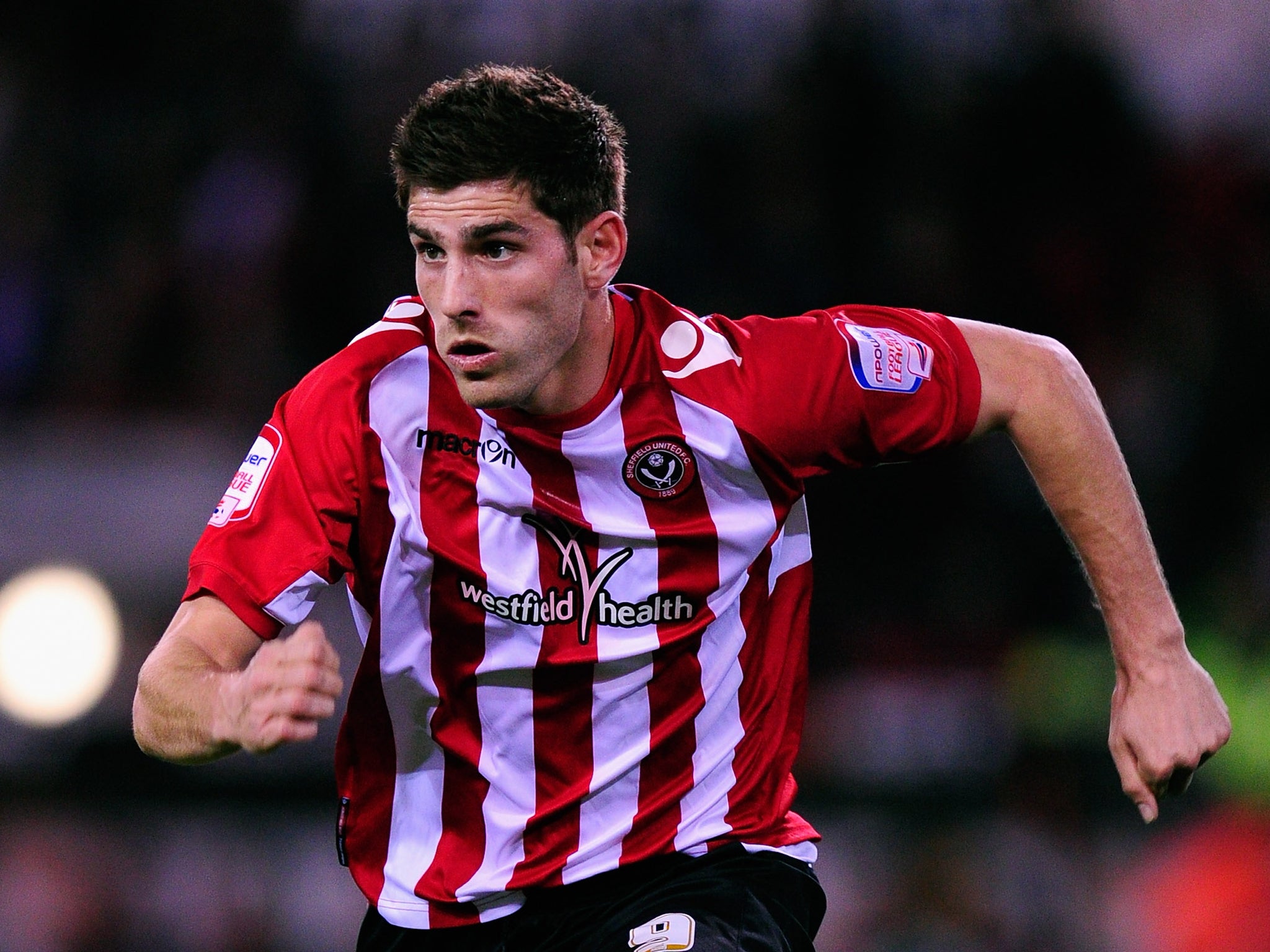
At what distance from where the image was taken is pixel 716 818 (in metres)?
3.21

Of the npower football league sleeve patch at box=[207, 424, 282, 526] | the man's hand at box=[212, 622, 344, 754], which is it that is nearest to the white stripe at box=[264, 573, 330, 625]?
the npower football league sleeve patch at box=[207, 424, 282, 526]

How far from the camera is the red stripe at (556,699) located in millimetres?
3146

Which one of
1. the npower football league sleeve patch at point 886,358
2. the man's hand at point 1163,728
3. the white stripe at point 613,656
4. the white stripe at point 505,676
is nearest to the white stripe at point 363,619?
the white stripe at point 505,676

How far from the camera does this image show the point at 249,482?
291cm

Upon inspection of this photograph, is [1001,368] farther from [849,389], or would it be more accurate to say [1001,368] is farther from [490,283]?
[490,283]

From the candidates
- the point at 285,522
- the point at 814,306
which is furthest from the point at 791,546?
the point at 814,306

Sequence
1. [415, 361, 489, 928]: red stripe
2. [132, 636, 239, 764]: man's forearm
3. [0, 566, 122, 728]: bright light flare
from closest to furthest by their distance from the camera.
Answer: [132, 636, 239, 764]: man's forearm < [415, 361, 489, 928]: red stripe < [0, 566, 122, 728]: bright light flare

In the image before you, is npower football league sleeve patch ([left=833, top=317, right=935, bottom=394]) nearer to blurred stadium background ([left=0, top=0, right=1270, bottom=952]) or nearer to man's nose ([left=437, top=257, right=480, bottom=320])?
man's nose ([left=437, top=257, right=480, bottom=320])

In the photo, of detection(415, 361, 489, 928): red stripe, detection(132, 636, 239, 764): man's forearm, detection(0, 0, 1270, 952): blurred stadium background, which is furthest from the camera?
detection(0, 0, 1270, 952): blurred stadium background

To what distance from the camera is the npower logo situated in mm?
3133

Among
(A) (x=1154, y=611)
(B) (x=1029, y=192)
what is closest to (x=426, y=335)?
(A) (x=1154, y=611)

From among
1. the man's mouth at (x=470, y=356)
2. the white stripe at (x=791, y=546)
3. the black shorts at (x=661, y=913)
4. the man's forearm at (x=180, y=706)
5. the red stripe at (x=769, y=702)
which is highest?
the man's mouth at (x=470, y=356)

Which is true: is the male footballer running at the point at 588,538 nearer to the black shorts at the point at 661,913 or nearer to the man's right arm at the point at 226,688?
the black shorts at the point at 661,913

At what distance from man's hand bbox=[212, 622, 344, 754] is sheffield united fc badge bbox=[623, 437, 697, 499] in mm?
935
